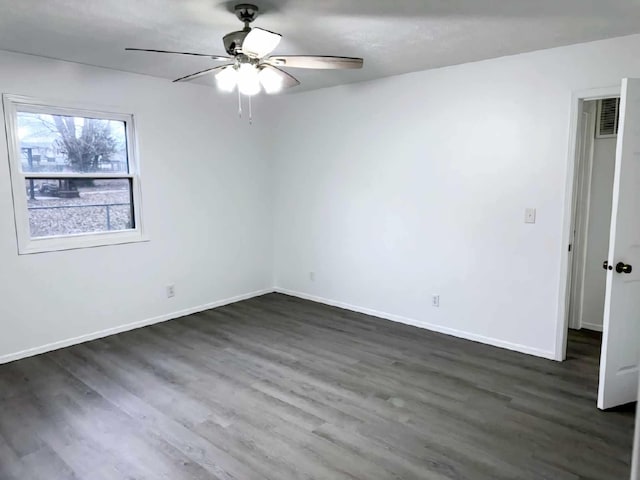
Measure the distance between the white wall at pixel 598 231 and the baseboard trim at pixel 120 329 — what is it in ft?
11.9

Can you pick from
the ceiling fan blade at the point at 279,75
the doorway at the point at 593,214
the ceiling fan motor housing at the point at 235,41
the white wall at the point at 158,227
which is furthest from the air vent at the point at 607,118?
the white wall at the point at 158,227

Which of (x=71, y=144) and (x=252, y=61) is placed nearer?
(x=252, y=61)

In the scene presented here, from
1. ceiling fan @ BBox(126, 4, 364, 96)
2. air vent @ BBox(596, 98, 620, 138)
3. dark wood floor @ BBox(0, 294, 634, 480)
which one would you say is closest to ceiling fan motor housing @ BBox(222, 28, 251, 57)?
ceiling fan @ BBox(126, 4, 364, 96)

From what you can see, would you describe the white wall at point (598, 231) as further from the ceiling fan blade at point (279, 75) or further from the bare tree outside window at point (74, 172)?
the bare tree outside window at point (74, 172)

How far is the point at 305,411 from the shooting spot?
111 inches

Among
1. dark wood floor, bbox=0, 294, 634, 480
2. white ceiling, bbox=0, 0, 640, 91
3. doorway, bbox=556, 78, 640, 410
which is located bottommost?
dark wood floor, bbox=0, 294, 634, 480

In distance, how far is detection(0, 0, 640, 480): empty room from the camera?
2.53m

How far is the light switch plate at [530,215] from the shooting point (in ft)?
11.9

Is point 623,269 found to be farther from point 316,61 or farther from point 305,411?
point 316,61

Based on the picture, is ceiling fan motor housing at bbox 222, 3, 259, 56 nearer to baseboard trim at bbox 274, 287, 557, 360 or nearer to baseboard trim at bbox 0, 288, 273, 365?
baseboard trim at bbox 0, 288, 273, 365

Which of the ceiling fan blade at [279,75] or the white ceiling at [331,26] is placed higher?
the white ceiling at [331,26]

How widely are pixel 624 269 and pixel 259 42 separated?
2517 mm

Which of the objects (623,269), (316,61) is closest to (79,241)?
(316,61)

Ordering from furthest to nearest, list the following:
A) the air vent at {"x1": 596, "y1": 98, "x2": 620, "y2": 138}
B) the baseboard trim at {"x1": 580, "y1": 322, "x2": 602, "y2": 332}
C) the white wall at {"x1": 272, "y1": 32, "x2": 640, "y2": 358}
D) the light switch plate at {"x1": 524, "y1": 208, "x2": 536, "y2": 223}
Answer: the baseboard trim at {"x1": 580, "y1": 322, "x2": 602, "y2": 332} → the air vent at {"x1": 596, "y1": 98, "x2": 620, "y2": 138} → the light switch plate at {"x1": 524, "y1": 208, "x2": 536, "y2": 223} → the white wall at {"x1": 272, "y1": 32, "x2": 640, "y2": 358}
